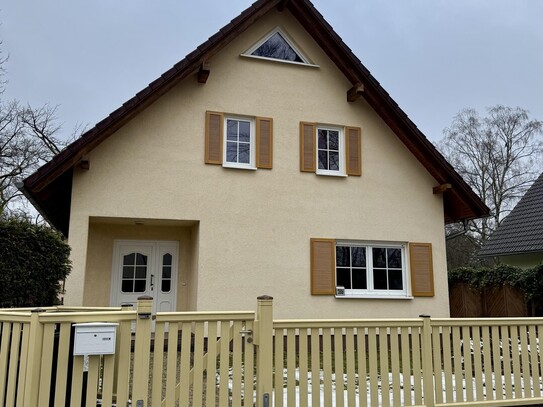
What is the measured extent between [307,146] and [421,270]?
3.87 meters

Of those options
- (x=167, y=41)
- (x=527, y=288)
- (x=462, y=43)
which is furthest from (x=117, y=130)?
(x=462, y=43)

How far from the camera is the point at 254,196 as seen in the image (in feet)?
33.0

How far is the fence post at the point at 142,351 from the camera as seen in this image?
428cm

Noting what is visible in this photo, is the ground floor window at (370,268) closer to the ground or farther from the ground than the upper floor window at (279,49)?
closer to the ground

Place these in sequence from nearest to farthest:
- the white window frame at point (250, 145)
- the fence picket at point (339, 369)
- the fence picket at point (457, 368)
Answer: the fence picket at point (339, 369), the fence picket at point (457, 368), the white window frame at point (250, 145)

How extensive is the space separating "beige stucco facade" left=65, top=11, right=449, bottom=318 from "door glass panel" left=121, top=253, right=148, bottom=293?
38 centimetres

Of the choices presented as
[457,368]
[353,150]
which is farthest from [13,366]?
[353,150]

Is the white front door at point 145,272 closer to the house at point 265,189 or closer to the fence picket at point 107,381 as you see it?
the house at point 265,189

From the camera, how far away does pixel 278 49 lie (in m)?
10.9

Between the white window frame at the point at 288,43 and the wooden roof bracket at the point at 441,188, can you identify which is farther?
the wooden roof bracket at the point at 441,188

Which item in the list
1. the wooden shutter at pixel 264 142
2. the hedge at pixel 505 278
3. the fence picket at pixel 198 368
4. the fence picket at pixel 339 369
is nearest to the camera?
the fence picket at pixel 198 368

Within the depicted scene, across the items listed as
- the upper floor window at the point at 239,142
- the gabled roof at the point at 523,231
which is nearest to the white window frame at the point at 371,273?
the upper floor window at the point at 239,142

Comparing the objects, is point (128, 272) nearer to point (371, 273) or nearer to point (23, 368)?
point (371, 273)

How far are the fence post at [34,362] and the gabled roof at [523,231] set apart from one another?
1536cm
